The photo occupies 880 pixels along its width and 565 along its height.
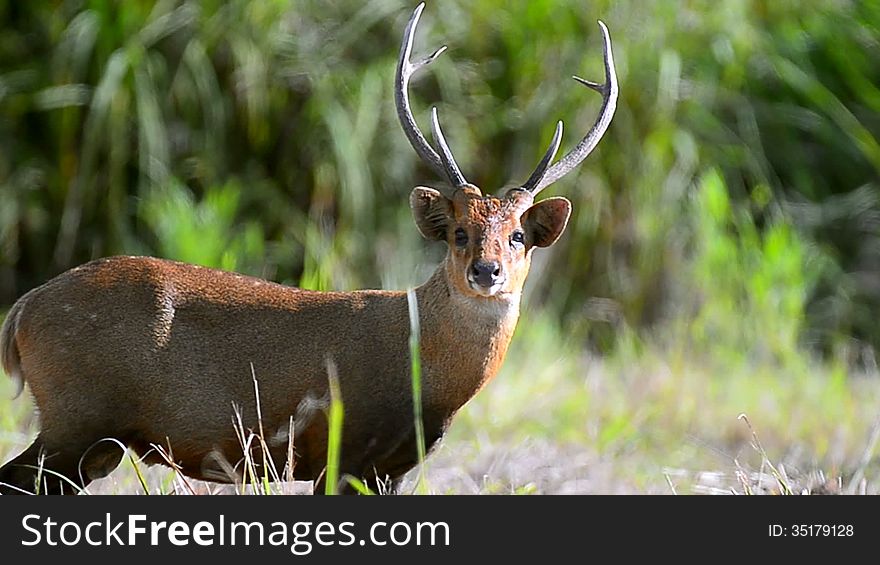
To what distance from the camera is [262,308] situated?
411 cm

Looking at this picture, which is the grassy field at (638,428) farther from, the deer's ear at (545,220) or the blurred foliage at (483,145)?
the deer's ear at (545,220)

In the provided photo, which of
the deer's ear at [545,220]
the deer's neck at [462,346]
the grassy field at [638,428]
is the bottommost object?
the grassy field at [638,428]

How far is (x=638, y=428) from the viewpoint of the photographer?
6.05 meters

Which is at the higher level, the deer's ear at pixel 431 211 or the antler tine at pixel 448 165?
the antler tine at pixel 448 165

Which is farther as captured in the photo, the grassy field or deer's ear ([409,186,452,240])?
the grassy field

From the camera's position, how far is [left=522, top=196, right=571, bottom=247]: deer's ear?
4.18m

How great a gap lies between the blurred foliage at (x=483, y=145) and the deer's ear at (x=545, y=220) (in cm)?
270

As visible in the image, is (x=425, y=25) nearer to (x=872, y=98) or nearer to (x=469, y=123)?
(x=469, y=123)

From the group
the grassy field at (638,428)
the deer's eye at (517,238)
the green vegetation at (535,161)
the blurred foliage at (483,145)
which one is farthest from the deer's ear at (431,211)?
the blurred foliage at (483,145)

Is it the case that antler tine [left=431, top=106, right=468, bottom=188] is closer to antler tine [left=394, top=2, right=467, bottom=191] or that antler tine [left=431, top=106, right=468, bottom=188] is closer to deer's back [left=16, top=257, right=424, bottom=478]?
antler tine [left=394, top=2, right=467, bottom=191]

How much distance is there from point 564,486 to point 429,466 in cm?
50

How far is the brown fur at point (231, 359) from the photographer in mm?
3941

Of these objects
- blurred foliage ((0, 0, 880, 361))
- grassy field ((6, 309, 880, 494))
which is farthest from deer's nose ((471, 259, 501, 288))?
blurred foliage ((0, 0, 880, 361))
